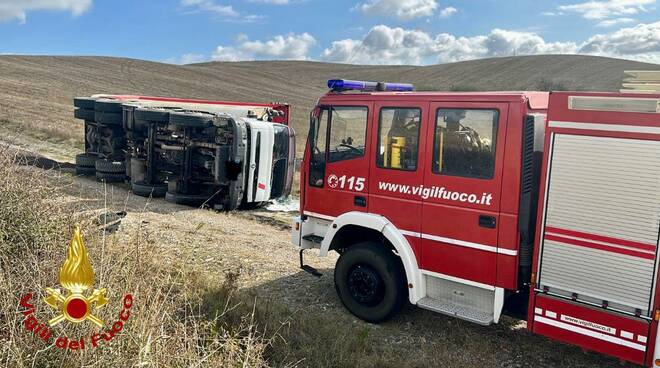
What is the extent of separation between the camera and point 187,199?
38.5ft

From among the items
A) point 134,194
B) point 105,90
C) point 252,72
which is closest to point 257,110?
point 134,194

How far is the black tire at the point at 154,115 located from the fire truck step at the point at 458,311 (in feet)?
25.9

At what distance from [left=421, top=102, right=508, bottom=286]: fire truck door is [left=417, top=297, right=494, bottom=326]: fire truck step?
0.31 meters

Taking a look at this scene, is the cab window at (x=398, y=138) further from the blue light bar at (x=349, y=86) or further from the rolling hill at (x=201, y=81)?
the rolling hill at (x=201, y=81)

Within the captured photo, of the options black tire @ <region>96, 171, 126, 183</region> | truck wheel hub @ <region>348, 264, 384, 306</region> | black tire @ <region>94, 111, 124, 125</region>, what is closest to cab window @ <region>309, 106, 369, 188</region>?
truck wheel hub @ <region>348, 264, 384, 306</region>

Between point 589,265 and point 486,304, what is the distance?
113 cm

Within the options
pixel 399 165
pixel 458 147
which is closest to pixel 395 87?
pixel 399 165

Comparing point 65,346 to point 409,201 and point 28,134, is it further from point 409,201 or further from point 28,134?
point 28,134

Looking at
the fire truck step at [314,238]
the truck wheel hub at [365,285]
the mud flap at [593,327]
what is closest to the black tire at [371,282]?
the truck wheel hub at [365,285]

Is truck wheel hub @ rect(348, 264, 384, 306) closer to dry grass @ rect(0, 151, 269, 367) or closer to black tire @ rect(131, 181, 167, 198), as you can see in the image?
dry grass @ rect(0, 151, 269, 367)

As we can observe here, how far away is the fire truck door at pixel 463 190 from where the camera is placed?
5117mm

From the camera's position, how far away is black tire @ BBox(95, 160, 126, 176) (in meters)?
13.3

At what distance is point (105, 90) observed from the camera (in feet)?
116

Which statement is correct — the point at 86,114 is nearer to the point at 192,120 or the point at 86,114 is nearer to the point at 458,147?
the point at 192,120
